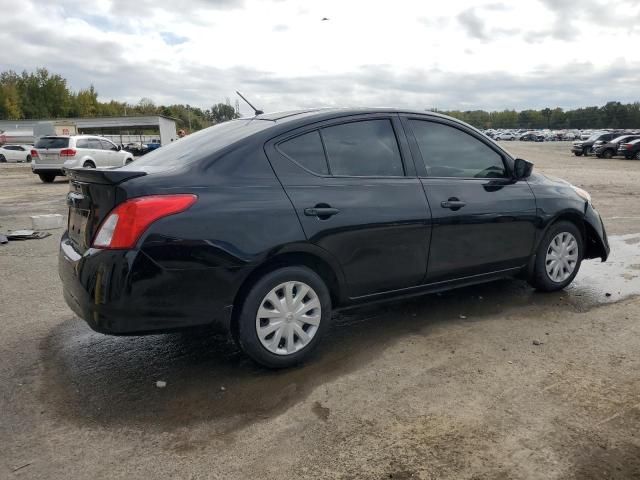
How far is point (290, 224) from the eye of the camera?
11.6 ft

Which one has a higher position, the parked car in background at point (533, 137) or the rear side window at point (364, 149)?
the parked car in background at point (533, 137)

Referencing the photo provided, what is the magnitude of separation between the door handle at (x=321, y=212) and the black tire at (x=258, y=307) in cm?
36

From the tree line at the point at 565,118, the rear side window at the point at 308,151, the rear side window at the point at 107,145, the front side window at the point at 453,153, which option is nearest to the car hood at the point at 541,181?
the front side window at the point at 453,153

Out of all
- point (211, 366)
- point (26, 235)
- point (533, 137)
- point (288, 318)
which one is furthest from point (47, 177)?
point (533, 137)

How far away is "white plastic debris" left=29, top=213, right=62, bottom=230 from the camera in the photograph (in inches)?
350

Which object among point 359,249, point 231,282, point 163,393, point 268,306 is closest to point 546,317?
point 359,249

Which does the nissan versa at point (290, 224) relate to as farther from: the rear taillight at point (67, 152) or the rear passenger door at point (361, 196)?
the rear taillight at point (67, 152)

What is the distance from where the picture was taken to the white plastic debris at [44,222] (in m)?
8.88

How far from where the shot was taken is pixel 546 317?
4656 mm

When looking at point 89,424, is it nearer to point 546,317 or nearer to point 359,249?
point 359,249

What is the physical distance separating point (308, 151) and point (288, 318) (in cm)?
116

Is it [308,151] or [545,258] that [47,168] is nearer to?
[308,151]

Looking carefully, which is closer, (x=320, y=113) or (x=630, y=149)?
(x=320, y=113)

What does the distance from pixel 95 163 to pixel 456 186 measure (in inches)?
687
